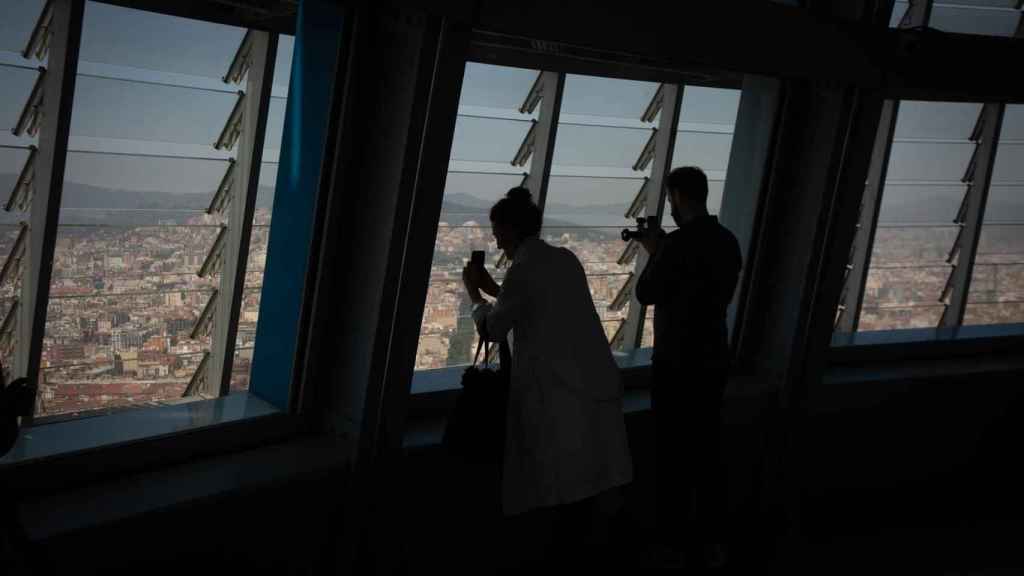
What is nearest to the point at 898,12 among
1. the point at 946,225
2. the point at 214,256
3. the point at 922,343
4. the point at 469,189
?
the point at 946,225

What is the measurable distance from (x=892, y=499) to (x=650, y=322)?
66.6 inches

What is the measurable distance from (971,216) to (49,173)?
20.1 ft

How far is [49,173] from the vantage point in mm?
3162

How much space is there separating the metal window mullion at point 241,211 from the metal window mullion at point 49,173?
902mm

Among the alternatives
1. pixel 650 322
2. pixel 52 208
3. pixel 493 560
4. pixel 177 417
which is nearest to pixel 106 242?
pixel 52 208

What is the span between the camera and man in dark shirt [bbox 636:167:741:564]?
3.77m

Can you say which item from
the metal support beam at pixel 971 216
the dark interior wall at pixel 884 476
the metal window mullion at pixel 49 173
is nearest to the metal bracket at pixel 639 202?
the dark interior wall at pixel 884 476

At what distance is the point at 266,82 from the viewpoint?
12.9 ft

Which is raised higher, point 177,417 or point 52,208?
point 52,208

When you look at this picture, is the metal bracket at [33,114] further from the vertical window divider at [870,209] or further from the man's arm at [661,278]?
the vertical window divider at [870,209]

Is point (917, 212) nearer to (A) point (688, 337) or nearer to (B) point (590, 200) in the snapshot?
(B) point (590, 200)

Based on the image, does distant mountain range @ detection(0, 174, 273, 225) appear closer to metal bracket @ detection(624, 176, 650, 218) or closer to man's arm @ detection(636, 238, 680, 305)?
man's arm @ detection(636, 238, 680, 305)

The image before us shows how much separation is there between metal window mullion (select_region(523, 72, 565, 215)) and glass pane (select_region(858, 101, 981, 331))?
105 inches

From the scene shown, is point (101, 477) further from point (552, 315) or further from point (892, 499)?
point (892, 499)
